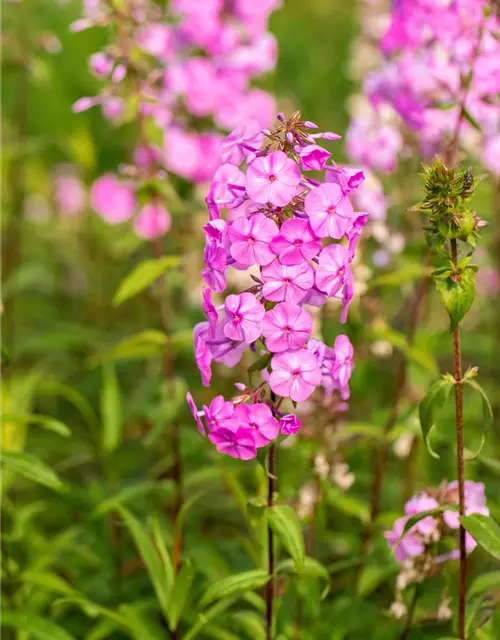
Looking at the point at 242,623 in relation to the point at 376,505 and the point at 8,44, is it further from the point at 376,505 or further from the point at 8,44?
the point at 8,44

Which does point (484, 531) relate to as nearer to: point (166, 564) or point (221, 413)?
point (221, 413)

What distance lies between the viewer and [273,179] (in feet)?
5.86

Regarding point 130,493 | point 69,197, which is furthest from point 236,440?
point 69,197

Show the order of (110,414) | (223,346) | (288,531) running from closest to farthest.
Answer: (223,346) → (288,531) → (110,414)

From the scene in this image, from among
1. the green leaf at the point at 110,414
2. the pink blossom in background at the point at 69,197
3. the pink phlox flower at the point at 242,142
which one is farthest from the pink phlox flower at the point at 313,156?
the pink blossom in background at the point at 69,197

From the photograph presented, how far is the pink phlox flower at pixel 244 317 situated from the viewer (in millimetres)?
1830

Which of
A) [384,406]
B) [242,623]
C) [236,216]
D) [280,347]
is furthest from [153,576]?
[384,406]

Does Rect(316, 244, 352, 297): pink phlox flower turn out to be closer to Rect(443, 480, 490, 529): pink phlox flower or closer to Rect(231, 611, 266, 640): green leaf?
Rect(443, 480, 490, 529): pink phlox flower

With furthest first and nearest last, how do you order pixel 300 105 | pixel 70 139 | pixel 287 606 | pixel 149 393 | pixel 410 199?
1. pixel 300 105
2. pixel 70 139
3. pixel 149 393
4. pixel 410 199
5. pixel 287 606

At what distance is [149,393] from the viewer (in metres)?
3.80

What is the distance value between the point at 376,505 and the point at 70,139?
268 cm

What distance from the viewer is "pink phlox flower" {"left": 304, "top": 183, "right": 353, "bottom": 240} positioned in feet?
5.87

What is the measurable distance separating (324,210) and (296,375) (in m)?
0.36

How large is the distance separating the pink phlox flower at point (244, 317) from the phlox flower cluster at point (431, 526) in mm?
755
